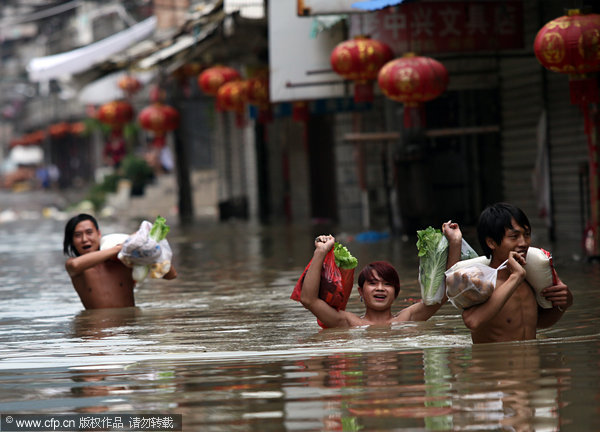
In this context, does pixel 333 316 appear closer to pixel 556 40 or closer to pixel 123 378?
pixel 123 378

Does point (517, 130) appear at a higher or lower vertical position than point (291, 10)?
lower

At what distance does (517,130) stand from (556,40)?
681cm

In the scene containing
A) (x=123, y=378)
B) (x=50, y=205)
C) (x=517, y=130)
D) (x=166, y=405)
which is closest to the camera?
(x=166, y=405)

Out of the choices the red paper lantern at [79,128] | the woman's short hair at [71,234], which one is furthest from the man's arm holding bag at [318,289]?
the red paper lantern at [79,128]

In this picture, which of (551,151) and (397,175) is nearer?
(551,151)

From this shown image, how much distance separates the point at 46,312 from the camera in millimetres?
11492

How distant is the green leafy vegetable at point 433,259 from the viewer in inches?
309

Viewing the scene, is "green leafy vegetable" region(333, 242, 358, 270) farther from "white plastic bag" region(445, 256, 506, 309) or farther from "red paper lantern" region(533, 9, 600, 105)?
"red paper lantern" region(533, 9, 600, 105)

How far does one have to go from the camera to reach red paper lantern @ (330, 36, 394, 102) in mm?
16609

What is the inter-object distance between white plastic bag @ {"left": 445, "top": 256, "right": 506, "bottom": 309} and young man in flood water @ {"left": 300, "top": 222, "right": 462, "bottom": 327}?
1036 mm

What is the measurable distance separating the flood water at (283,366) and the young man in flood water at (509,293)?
0.38 ft

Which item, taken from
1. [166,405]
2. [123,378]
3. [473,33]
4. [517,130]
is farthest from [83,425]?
[517,130]

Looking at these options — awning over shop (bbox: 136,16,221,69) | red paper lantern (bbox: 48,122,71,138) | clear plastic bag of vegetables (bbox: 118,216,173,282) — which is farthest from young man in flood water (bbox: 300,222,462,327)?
red paper lantern (bbox: 48,122,71,138)

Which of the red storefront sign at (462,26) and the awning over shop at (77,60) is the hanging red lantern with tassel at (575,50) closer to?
the red storefront sign at (462,26)
